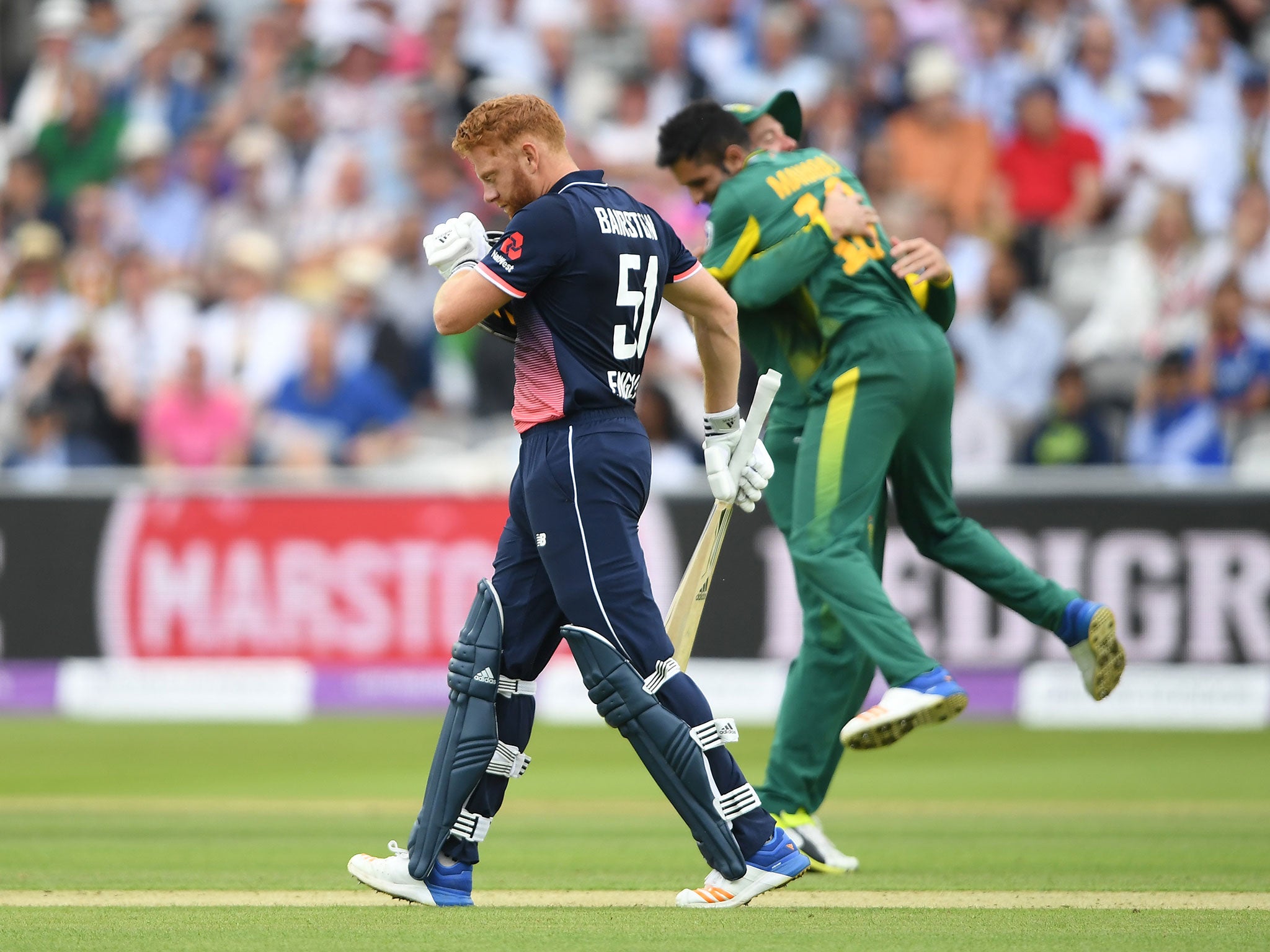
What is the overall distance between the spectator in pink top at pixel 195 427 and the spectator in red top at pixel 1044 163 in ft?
20.9

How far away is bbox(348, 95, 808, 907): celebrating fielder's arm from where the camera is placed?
5.21 m

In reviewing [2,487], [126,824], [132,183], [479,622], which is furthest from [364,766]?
[132,183]

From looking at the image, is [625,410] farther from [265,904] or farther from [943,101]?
[943,101]

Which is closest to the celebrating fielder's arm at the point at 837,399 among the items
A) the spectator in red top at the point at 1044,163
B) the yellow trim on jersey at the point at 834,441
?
the yellow trim on jersey at the point at 834,441

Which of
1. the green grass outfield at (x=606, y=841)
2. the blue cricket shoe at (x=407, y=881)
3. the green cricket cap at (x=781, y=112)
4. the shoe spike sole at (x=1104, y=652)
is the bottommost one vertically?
the green grass outfield at (x=606, y=841)

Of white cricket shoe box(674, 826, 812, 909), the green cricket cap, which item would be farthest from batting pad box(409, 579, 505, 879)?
the green cricket cap

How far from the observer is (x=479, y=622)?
17.9ft

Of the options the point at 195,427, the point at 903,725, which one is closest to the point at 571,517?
the point at 903,725

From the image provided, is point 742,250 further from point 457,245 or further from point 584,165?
point 584,165

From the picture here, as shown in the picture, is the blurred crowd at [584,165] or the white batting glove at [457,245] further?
the blurred crowd at [584,165]

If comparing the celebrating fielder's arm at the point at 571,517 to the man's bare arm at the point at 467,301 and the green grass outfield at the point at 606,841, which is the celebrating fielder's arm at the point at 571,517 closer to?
the man's bare arm at the point at 467,301

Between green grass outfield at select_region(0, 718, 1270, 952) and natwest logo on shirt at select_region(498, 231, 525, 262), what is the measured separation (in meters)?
1.83

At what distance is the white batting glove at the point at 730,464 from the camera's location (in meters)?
5.70

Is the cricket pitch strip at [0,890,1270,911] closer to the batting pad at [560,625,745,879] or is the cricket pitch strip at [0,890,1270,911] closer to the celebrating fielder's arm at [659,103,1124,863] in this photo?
the batting pad at [560,625,745,879]
